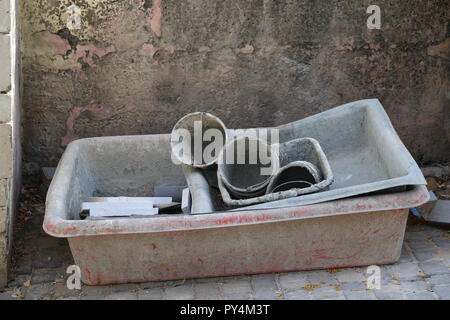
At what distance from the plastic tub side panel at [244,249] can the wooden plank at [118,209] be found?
1.47 feet

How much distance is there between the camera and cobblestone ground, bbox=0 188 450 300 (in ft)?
14.7

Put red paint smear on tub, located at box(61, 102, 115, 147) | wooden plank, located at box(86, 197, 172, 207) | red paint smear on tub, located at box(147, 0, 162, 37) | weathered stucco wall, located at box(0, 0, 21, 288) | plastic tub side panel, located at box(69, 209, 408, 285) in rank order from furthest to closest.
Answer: red paint smear on tub, located at box(61, 102, 115, 147)
red paint smear on tub, located at box(147, 0, 162, 37)
wooden plank, located at box(86, 197, 172, 207)
plastic tub side panel, located at box(69, 209, 408, 285)
weathered stucco wall, located at box(0, 0, 21, 288)

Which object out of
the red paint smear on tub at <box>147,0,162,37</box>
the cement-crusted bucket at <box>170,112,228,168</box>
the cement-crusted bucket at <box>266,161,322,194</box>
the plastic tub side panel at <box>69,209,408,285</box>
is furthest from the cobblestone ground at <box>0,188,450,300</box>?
the red paint smear on tub at <box>147,0,162,37</box>

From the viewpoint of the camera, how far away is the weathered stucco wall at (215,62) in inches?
219

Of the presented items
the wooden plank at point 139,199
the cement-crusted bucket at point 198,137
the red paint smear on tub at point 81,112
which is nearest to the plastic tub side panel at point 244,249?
the wooden plank at point 139,199

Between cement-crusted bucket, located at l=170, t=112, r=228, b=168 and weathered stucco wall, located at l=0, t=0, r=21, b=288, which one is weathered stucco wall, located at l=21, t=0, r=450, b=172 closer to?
cement-crusted bucket, located at l=170, t=112, r=228, b=168

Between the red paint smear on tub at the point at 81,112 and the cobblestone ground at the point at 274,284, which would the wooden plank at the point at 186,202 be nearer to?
the cobblestone ground at the point at 274,284

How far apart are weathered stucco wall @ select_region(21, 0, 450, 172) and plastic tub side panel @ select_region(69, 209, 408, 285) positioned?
156 cm

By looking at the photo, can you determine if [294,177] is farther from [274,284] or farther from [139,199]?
Result: [139,199]

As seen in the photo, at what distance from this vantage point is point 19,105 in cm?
548

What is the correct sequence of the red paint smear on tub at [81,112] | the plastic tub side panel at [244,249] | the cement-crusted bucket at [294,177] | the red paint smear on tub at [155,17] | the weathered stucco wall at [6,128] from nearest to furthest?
the weathered stucco wall at [6,128]
the plastic tub side panel at [244,249]
the cement-crusted bucket at [294,177]
the red paint smear on tub at [155,17]
the red paint smear on tub at [81,112]

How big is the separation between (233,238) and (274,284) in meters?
0.41
